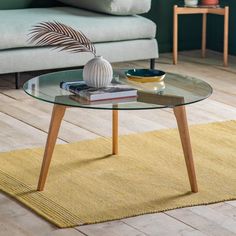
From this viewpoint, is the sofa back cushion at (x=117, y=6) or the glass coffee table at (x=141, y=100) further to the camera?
the sofa back cushion at (x=117, y=6)

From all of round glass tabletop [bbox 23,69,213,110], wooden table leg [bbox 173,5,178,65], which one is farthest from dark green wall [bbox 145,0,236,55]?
round glass tabletop [bbox 23,69,213,110]

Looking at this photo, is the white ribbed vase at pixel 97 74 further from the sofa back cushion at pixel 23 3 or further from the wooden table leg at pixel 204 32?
the wooden table leg at pixel 204 32

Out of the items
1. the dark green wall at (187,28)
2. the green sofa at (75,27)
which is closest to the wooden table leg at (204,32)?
the dark green wall at (187,28)

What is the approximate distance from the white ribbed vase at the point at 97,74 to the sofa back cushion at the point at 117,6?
207 centimetres

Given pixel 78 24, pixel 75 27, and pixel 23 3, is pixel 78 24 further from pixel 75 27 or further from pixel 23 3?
pixel 23 3

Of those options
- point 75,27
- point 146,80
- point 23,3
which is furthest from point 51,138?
point 23,3

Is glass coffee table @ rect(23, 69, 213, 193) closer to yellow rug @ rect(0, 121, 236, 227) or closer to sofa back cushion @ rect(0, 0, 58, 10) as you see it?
yellow rug @ rect(0, 121, 236, 227)

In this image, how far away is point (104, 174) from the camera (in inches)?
143

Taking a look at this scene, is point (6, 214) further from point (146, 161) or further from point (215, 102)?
point (215, 102)

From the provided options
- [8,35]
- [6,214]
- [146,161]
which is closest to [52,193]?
[6,214]

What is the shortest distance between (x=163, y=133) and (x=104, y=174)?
0.74 metres

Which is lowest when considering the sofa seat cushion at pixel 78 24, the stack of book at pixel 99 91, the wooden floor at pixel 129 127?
the wooden floor at pixel 129 127

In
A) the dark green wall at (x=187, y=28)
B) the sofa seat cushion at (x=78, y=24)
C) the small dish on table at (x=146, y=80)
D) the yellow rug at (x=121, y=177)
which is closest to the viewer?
the yellow rug at (x=121, y=177)

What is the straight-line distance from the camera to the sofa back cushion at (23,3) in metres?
5.94
